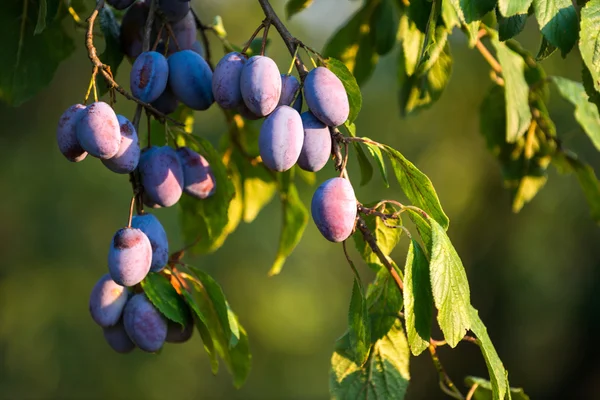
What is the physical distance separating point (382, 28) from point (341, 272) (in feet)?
18.7

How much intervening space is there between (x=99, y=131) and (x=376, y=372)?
1.15 feet

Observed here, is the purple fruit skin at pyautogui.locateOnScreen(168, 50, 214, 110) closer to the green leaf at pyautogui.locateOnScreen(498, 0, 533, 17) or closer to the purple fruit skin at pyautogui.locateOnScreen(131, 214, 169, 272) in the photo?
the purple fruit skin at pyautogui.locateOnScreen(131, 214, 169, 272)

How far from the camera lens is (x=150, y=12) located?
676mm

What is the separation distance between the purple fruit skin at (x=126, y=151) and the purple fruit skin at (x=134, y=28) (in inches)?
→ 5.8

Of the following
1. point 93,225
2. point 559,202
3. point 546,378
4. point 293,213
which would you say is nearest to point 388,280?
point 293,213

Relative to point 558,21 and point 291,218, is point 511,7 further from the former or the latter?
point 291,218

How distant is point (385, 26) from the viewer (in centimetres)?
94

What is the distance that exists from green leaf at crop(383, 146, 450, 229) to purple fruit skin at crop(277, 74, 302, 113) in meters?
0.08

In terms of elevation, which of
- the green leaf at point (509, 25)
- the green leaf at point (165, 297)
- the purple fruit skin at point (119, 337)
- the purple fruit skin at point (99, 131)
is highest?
the green leaf at point (509, 25)

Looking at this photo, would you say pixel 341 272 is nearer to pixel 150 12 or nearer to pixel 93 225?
pixel 93 225

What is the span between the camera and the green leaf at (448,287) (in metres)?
0.56

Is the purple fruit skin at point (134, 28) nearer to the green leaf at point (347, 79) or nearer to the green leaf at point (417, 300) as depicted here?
the green leaf at point (347, 79)

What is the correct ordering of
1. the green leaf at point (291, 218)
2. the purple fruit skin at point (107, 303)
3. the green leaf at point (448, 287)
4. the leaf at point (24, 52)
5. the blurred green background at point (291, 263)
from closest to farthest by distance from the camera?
1. the green leaf at point (448, 287)
2. the purple fruit skin at point (107, 303)
3. the leaf at point (24, 52)
4. the green leaf at point (291, 218)
5. the blurred green background at point (291, 263)

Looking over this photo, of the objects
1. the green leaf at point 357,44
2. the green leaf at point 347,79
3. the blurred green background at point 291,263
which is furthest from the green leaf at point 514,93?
the blurred green background at point 291,263
